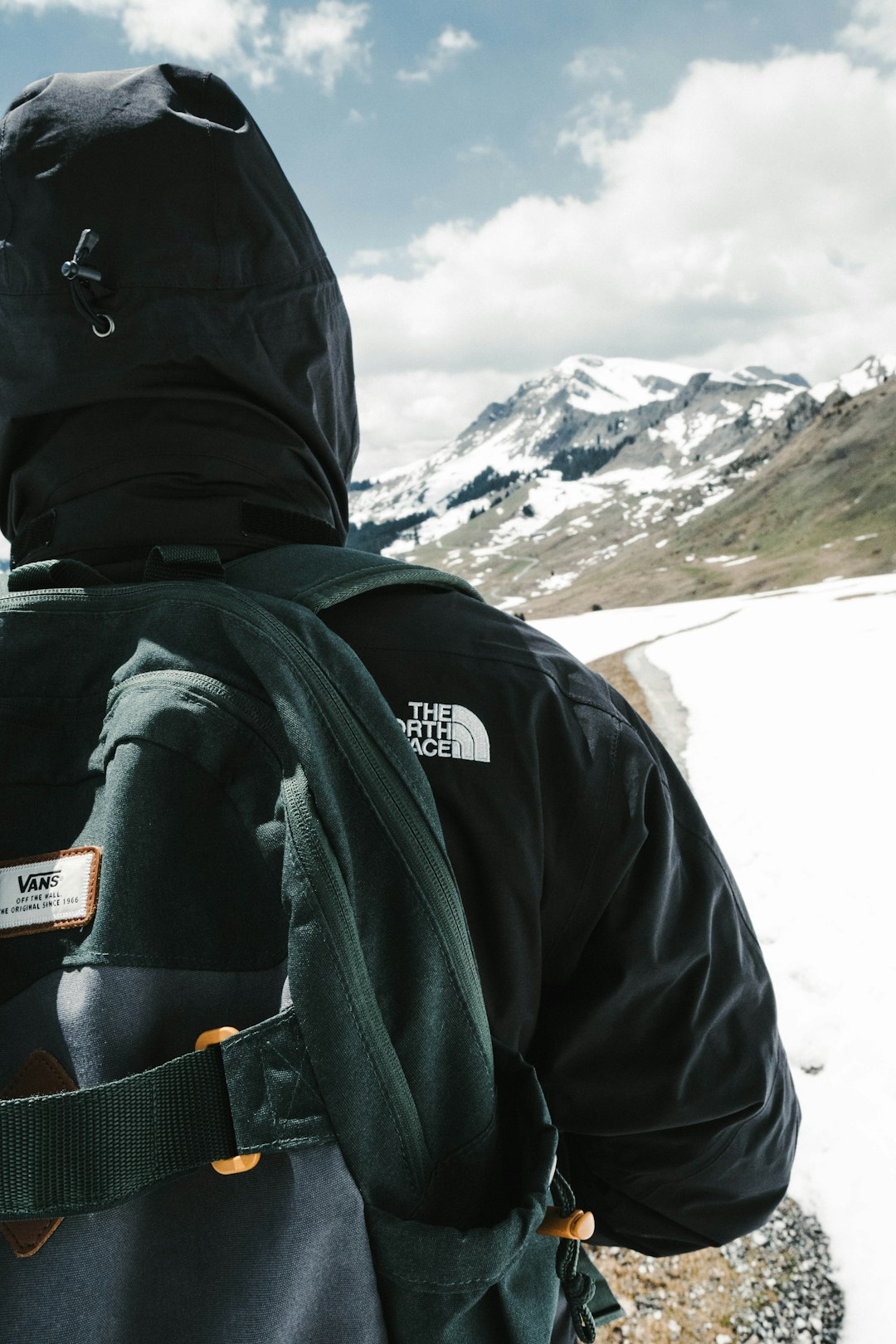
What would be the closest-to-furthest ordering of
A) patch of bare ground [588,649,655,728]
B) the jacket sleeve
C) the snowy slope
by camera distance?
the jacket sleeve → the snowy slope → patch of bare ground [588,649,655,728]

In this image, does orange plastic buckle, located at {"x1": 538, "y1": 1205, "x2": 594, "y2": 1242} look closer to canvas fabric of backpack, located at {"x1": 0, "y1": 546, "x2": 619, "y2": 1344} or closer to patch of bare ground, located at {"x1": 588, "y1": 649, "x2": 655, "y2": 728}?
canvas fabric of backpack, located at {"x1": 0, "y1": 546, "x2": 619, "y2": 1344}

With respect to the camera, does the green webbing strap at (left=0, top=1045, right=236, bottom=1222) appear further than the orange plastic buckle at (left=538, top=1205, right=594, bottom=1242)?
No

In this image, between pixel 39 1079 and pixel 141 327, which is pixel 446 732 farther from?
pixel 141 327

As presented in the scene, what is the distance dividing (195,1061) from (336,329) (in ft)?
6.51

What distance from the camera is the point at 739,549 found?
392 feet

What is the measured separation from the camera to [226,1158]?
1.28 metres

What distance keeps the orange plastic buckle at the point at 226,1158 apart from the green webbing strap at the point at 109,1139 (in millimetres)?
25

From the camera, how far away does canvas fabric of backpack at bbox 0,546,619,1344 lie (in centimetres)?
126

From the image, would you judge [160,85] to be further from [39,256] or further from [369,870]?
[369,870]

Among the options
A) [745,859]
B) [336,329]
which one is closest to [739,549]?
[745,859]

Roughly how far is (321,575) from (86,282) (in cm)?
99

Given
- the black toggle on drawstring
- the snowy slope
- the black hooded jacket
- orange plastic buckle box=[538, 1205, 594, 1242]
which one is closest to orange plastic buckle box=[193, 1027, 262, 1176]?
the black hooded jacket

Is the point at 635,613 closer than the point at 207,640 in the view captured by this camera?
No

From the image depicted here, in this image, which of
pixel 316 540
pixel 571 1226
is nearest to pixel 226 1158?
pixel 571 1226
